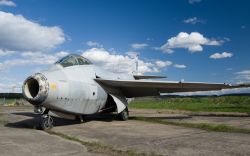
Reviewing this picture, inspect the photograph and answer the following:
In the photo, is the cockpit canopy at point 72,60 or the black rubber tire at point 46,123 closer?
the black rubber tire at point 46,123

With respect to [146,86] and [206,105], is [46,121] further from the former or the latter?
[206,105]

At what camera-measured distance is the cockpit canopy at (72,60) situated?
12.3 metres

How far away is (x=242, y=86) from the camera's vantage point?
649 inches

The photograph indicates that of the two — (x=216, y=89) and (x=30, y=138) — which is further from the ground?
(x=216, y=89)

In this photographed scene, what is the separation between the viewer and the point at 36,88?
35.3 feet

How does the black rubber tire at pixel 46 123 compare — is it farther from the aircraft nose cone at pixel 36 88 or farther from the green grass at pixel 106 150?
the green grass at pixel 106 150

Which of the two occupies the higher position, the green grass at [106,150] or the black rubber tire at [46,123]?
the black rubber tire at [46,123]

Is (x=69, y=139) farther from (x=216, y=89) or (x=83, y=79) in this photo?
(x=216, y=89)

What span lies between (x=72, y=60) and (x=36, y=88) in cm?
250

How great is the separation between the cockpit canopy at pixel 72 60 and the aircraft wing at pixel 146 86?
1.15 meters

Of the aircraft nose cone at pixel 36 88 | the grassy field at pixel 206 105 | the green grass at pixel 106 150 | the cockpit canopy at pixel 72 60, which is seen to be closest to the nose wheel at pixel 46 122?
the aircraft nose cone at pixel 36 88

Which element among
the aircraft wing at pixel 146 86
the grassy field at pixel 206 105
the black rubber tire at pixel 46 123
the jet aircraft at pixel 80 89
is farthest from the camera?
the grassy field at pixel 206 105

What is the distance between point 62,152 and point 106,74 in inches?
340

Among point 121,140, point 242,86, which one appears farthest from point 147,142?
point 242,86
